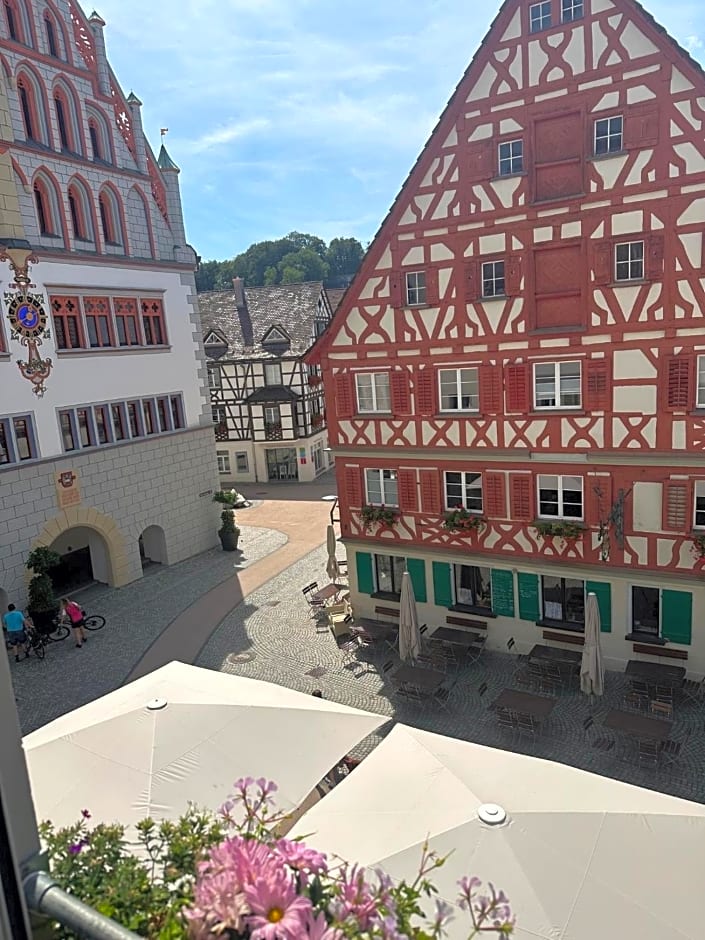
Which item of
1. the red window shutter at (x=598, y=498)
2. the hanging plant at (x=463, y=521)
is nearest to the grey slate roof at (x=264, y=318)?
the hanging plant at (x=463, y=521)

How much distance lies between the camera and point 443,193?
14883 mm

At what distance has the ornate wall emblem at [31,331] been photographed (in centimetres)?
1888

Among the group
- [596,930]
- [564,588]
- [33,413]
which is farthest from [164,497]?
[596,930]

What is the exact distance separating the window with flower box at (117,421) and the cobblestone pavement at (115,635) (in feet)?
A: 16.0

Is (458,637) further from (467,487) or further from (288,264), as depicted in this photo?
(288,264)

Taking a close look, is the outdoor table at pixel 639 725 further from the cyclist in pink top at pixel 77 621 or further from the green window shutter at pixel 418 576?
the cyclist in pink top at pixel 77 621

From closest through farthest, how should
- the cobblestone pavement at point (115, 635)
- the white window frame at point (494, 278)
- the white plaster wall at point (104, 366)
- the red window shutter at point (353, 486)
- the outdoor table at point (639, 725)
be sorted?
the outdoor table at point (639, 725)
the white window frame at point (494, 278)
the cobblestone pavement at point (115, 635)
the red window shutter at point (353, 486)
the white plaster wall at point (104, 366)

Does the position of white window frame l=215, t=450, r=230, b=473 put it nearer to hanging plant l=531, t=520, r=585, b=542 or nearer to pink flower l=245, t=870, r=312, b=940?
hanging plant l=531, t=520, r=585, b=542

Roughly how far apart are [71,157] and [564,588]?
1856cm

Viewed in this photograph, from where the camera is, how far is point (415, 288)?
51.4 feet

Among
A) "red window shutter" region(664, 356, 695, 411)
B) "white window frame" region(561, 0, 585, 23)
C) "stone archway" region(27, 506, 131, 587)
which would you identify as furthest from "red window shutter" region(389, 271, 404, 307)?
"stone archway" region(27, 506, 131, 587)

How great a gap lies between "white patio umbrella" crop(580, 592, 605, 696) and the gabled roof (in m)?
8.61

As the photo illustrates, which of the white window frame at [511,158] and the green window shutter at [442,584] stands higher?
the white window frame at [511,158]

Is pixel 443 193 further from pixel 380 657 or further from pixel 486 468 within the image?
pixel 380 657
